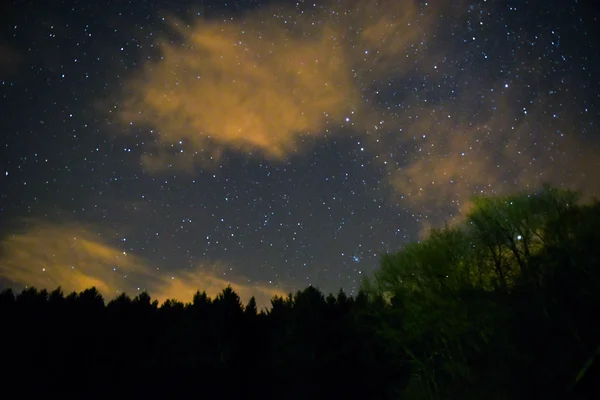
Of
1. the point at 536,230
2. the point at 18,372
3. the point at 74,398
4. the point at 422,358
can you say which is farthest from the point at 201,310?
the point at 536,230

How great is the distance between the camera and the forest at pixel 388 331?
19.0 metres

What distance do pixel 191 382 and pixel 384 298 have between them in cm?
1784

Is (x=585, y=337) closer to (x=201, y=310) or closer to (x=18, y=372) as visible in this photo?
(x=201, y=310)

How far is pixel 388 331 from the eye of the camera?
1046 inches

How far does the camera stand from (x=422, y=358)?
2755 cm

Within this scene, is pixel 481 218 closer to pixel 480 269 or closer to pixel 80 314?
pixel 480 269

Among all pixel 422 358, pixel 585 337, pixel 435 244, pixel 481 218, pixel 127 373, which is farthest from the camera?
pixel 127 373

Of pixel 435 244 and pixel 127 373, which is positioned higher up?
pixel 435 244

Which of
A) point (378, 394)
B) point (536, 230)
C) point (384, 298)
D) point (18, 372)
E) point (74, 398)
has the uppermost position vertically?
point (536, 230)

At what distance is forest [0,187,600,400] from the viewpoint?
19.0 metres

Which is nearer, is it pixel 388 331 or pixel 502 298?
pixel 502 298

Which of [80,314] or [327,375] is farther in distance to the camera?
[80,314]

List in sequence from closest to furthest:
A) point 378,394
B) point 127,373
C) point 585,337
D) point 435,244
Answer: point 585,337 < point 435,244 < point 378,394 < point 127,373

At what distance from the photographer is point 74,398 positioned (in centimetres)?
3080
